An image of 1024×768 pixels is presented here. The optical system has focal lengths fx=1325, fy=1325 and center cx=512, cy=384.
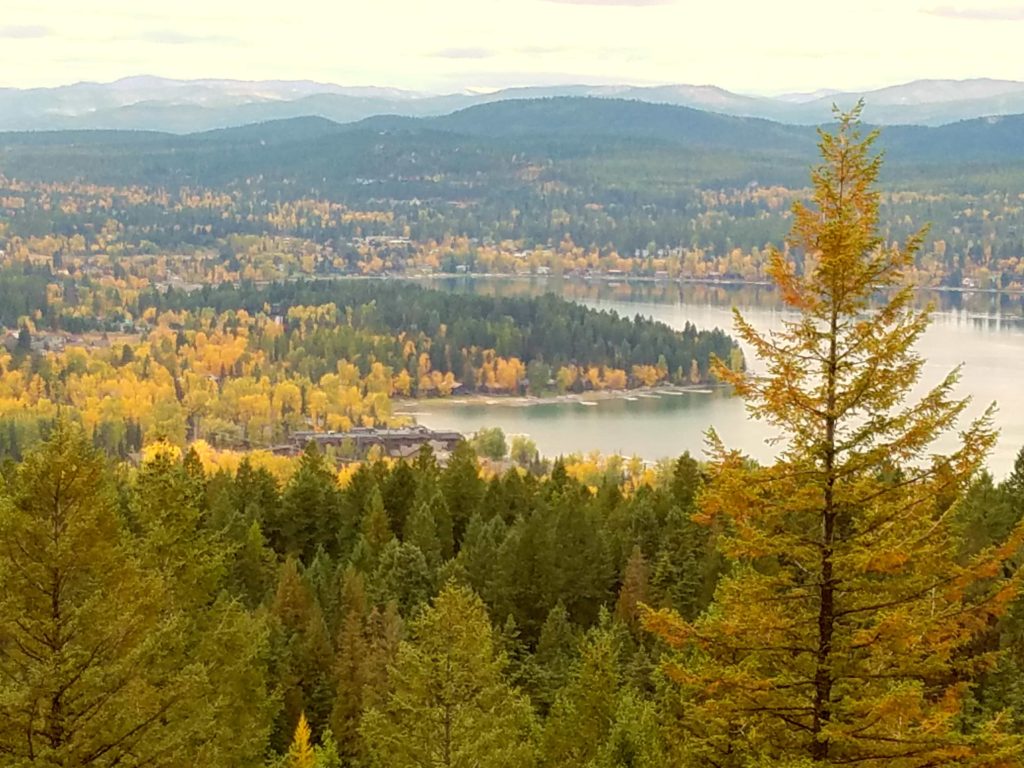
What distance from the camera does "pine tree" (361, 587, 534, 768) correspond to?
35.3 feet

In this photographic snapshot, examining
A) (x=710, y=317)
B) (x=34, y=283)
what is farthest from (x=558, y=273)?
(x=34, y=283)

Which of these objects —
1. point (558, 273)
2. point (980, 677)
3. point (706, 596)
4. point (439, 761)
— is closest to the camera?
point (439, 761)

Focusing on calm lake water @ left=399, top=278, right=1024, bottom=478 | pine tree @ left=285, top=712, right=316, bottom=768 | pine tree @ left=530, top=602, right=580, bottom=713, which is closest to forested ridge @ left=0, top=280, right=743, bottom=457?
calm lake water @ left=399, top=278, right=1024, bottom=478

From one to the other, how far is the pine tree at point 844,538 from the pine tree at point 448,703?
3.30m

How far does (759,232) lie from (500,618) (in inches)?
6586

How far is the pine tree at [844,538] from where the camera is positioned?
7.37 m

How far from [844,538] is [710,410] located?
68.2m

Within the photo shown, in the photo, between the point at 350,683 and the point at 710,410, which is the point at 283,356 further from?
the point at 350,683

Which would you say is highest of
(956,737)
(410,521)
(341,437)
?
(956,737)

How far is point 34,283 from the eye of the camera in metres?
112

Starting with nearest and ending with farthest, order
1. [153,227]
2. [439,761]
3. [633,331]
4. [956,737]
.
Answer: [956,737]
[439,761]
[633,331]
[153,227]

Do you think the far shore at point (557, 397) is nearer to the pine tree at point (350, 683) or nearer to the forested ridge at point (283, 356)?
the forested ridge at point (283, 356)

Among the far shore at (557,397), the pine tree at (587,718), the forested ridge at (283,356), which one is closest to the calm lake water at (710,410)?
the far shore at (557,397)

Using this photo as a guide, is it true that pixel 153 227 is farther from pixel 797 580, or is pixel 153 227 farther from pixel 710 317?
pixel 797 580
